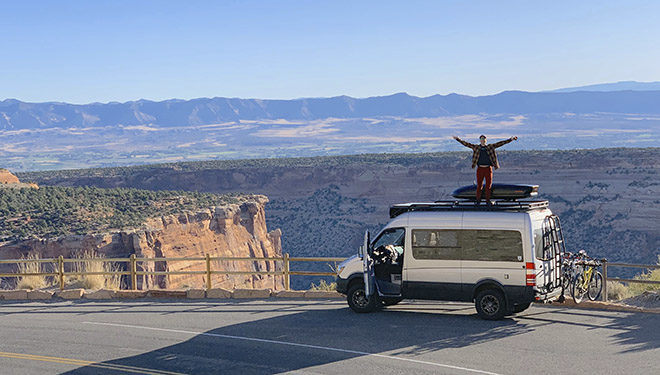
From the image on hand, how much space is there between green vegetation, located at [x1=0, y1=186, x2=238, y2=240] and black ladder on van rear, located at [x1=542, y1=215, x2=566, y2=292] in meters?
28.3

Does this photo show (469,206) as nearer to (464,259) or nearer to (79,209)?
(464,259)

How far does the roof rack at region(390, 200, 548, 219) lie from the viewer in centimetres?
1575

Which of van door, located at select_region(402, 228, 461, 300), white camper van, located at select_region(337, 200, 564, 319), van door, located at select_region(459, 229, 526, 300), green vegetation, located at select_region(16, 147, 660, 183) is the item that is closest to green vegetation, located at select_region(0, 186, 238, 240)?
white camper van, located at select_region(337, 200, 564, 319)

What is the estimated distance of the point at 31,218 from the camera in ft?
135

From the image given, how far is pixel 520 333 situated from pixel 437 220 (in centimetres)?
303

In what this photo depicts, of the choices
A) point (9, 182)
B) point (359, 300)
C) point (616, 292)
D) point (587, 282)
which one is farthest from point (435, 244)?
point (9, 182)

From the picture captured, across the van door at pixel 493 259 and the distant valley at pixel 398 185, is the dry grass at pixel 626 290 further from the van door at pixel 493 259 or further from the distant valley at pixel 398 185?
the distant valley at pixel 398 185

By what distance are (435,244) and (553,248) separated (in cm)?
258

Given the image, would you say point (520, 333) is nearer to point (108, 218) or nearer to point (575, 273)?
point (575, 273)

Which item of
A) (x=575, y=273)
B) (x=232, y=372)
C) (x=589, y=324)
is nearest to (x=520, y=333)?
(x=589, y=324)

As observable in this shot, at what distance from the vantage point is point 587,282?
1725 centimetres

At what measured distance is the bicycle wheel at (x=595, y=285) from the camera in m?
17.5

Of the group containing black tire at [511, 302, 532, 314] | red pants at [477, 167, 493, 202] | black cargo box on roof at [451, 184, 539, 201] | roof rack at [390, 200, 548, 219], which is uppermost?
red pants at [477, 167, 493, 202]

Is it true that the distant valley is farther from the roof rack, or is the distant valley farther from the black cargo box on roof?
the roof rack
